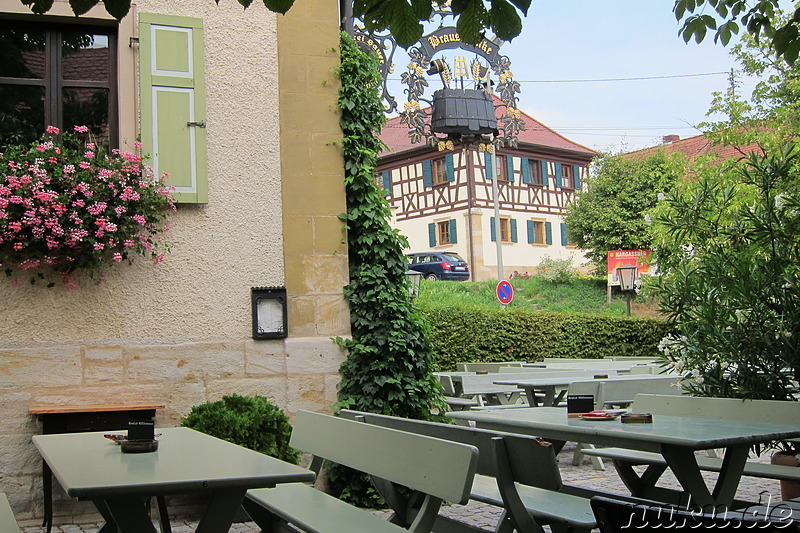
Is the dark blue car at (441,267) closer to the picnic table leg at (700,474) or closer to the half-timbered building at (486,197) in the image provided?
the half-timbered building at (486,197)

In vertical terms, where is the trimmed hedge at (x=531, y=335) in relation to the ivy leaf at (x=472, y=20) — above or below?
below

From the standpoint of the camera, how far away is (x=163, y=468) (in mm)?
3461

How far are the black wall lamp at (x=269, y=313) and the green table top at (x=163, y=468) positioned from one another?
205 cm

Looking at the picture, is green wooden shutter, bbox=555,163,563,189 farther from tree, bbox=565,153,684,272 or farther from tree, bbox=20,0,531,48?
tree, bbox=20,0,531,48

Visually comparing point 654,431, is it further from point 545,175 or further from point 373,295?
point 545,175

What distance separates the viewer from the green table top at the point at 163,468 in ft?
10.1

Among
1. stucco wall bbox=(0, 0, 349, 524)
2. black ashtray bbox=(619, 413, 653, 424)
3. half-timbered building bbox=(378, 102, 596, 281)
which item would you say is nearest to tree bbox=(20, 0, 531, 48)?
black ashtray bbox=(619, 413, 653, 424)

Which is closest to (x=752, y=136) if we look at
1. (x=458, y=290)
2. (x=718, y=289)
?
(x=458, y=290)

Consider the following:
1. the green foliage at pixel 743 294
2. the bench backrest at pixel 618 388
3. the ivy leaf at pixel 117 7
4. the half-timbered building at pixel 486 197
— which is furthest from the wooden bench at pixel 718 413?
the half-timbered building at pixel 486 197

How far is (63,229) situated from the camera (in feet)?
18.8

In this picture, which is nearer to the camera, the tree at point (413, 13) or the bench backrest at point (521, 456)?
the tree at point (413, 13)

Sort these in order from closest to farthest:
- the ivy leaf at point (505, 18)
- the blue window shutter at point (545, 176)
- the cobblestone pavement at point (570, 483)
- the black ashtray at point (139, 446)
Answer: the ivy leaf at point (505, 18) → the black ashtray at point (139, 446) → the cobblestone pavement at point (570, 483) → the blue window shutter at point (545, 176)

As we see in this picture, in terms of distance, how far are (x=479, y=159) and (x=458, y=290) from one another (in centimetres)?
822

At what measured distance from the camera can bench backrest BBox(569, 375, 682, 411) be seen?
780cm
